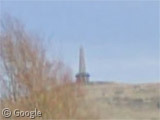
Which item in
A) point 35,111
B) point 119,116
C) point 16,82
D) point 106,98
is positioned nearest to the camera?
point 35,111

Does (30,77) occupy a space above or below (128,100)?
below

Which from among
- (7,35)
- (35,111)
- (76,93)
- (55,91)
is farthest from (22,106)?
(76,93)

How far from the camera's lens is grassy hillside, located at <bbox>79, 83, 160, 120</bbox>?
2920 centimetres

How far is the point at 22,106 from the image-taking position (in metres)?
12.0

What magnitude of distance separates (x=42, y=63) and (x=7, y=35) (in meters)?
1.34

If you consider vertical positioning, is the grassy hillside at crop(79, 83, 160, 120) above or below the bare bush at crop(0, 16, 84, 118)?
above

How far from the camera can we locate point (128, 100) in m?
35.4

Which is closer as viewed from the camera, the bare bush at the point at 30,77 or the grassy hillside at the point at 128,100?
the bare bush at the point at 30,77

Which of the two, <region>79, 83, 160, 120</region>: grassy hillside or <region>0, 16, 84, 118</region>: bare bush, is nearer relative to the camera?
<region>0, 16, 84, 118</region>: bare bush

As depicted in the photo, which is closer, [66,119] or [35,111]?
[35,111]

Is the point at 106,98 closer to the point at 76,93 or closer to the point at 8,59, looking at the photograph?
the point at 76,93

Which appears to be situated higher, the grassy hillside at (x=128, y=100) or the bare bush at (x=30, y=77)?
the grassy hillside at (x=128, y=100)

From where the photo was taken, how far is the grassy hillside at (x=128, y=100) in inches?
1150

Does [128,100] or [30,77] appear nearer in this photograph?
[30,77]
